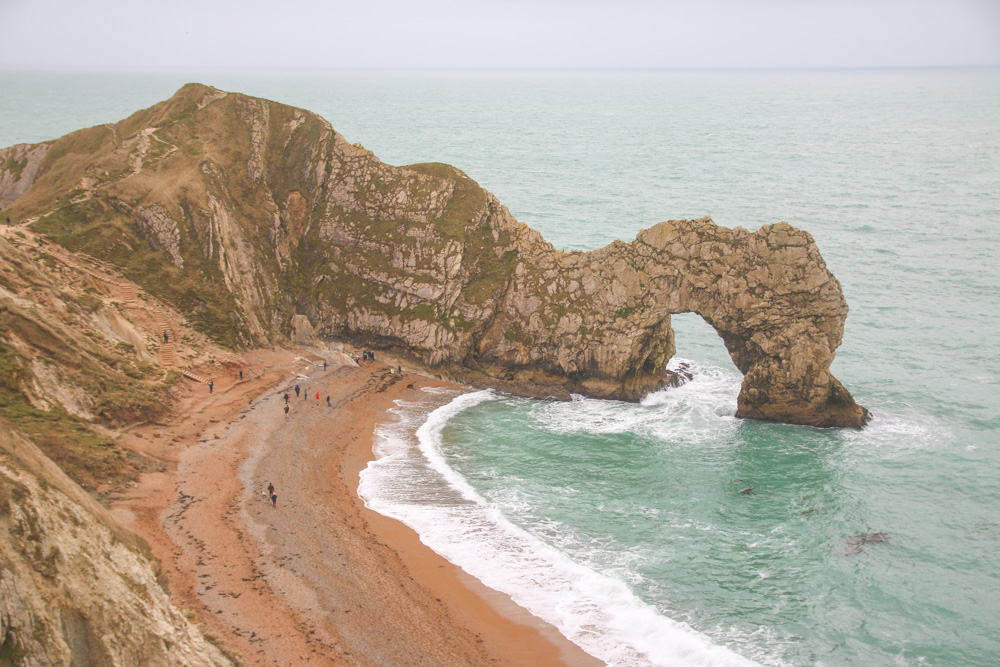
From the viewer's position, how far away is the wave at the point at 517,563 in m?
30.2

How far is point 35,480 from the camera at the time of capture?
70.0ft

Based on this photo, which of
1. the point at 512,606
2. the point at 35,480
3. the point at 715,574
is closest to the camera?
the point at 35,480

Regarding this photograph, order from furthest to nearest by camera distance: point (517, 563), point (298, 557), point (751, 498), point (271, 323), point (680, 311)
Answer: point (271, 323)
point (680, 311)
point (751, 498)
point (517, 563)
point (298, 557)

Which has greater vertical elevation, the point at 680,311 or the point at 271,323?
the point at 680,311

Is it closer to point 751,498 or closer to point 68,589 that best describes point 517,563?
point 751,498

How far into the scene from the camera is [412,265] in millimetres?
61219

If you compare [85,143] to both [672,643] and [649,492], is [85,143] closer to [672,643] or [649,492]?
[649,492]

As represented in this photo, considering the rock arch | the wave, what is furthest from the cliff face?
the wave

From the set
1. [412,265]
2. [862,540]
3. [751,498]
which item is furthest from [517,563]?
[412,265]

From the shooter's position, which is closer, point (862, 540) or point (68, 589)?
point (68, 589)

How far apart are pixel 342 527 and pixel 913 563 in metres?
28.0

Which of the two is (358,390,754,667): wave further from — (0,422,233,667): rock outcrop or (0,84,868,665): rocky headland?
(0,422,233,667): rock outcrop

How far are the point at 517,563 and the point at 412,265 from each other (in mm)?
31676

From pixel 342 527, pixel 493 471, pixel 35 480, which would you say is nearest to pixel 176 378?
pixel 342 527
